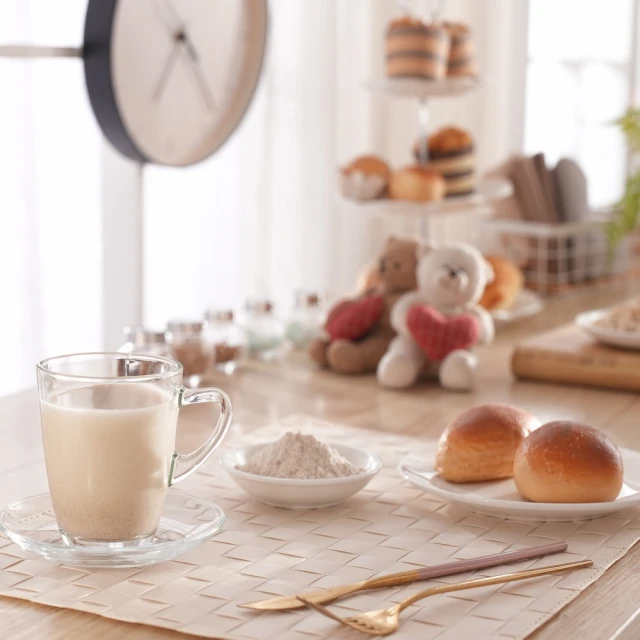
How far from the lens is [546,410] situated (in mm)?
1335

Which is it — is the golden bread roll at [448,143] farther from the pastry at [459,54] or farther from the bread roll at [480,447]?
the bread roll at [480,447]

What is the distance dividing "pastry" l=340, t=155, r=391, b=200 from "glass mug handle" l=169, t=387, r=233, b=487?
3.53 feet

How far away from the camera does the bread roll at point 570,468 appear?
2.81 ft

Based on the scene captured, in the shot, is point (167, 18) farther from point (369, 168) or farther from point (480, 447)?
point (480, 447)

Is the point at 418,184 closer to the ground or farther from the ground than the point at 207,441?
farther from the ground

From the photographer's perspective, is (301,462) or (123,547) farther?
(301,462)

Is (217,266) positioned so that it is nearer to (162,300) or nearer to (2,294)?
(162,300)

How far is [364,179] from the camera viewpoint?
6.09 feet

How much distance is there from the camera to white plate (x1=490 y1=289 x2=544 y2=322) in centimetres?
186

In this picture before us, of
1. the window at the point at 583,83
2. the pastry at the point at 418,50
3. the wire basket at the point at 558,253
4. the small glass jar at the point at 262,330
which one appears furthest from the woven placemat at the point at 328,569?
the window at the point at 583,83

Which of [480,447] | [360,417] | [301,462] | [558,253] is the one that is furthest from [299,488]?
[558,253]

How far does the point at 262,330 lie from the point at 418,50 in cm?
60

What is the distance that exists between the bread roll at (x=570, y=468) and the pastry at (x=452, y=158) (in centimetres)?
114

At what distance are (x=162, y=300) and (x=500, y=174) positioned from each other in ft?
2.63
